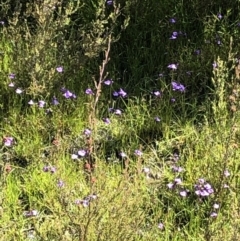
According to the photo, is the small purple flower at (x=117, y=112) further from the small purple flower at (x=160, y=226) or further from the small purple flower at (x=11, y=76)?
the small purple flower at (x=160, y=226)

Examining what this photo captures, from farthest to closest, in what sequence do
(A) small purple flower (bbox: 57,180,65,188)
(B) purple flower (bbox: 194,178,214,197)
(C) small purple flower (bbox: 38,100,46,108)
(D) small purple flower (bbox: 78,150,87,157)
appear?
(C) small purple flower (bbox: 38,100,46,108)
(D) small purple flower (bbox: 78,150,87,157)
(B) purple flower (bbox: 194,178,214,197)
(A) small purple flower (bbox: 57,180,65,188)

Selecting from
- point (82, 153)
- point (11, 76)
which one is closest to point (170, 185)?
point (82, 153)

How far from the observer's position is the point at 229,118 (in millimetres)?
3484

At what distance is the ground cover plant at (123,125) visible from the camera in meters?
2.77

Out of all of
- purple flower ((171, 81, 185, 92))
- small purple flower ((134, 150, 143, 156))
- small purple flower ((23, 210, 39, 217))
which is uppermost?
purple flower ((171, 81, 185, 92))

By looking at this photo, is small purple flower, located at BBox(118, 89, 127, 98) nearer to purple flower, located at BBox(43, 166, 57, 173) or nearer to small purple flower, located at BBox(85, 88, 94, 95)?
small purple flower, located at BBox(85, 88, 94, 95)

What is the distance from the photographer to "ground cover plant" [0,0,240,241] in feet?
9.07

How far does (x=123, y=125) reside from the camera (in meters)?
3.60

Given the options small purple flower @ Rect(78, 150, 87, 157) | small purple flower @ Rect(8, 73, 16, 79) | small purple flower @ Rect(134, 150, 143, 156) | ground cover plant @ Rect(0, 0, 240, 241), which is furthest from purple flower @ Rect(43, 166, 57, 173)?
small purple flower @ Rect(8, 73, 16, 79)

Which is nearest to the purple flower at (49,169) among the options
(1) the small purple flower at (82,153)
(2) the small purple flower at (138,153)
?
(1) the small purple flower at (82,153)

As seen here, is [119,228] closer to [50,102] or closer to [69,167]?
[69,167]

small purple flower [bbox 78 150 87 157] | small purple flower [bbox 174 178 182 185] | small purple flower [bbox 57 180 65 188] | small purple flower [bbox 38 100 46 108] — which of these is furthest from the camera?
small purple flower [bbox 38 100 46 108]

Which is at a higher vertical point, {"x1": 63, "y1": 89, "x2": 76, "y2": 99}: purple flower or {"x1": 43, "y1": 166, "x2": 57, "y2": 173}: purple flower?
{"x1": 63, "y1": 89, "x2": 76, "y2": 99}: purple flower

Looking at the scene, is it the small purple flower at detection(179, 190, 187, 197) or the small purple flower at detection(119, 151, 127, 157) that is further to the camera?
the small purple flower at detection(119, 151, 127, 157)
